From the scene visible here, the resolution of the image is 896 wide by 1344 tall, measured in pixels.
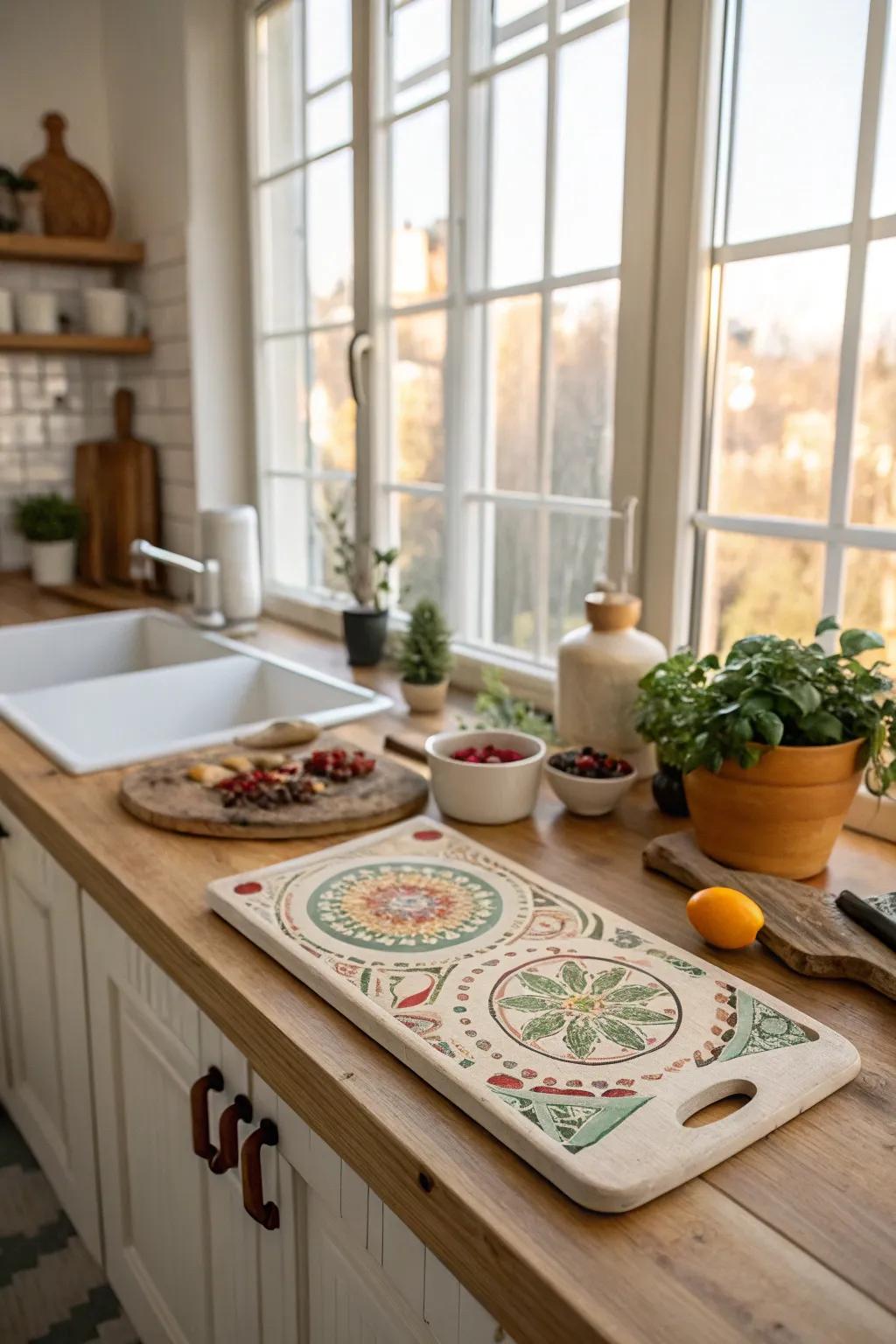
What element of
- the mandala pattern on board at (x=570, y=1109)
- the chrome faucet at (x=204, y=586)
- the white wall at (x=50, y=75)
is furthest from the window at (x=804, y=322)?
the white wall at (x=50, y=75)

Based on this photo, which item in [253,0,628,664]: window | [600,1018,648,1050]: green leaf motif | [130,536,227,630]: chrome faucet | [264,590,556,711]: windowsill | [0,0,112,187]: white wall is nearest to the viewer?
[600,1018,648,1050]: green leaf motif

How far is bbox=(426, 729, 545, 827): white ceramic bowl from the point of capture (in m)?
1.22

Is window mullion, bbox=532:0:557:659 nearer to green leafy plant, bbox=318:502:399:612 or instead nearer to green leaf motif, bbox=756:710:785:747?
green leafy plant, bbox=318:502:399:612

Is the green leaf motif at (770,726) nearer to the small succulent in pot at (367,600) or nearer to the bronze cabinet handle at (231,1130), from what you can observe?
the bronze cabinet handle at (231,1130)

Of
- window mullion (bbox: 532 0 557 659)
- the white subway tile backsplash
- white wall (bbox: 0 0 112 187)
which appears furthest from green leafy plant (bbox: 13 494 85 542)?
window mullion (bbox: 532 0 557 659)

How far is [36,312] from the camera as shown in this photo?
8.80 ft

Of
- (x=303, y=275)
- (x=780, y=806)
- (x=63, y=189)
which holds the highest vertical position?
(x=63, y=189)

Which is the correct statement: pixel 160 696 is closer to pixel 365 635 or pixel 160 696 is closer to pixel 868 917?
pixel 365 635

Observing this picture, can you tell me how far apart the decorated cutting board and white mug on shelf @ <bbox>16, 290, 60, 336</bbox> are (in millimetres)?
2098

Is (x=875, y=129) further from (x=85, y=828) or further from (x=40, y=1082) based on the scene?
(x=40, y=1082)

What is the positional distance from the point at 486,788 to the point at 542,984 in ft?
1.22

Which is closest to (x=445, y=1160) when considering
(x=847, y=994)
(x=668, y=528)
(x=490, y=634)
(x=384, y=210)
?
(x=847, y=994)

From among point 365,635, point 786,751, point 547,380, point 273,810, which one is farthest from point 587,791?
point 365,635

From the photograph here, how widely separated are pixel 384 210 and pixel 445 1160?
1822 millimetres
